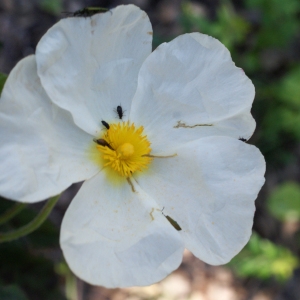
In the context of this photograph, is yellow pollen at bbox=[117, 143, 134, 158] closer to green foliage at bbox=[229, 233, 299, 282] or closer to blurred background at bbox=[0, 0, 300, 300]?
blurred background at bbox=[0, 0, 300, 300]

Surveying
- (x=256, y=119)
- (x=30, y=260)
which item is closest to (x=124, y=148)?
(x=30, y=260)

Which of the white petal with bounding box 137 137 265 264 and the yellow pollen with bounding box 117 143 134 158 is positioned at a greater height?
the yellow pollen with bounding box 117 143 134 158

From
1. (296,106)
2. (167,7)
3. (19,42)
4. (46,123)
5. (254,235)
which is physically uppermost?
(46,123)

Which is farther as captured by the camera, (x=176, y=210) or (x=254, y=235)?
(x=254, y=235)

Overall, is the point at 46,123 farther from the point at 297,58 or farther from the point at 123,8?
the point at 297,58

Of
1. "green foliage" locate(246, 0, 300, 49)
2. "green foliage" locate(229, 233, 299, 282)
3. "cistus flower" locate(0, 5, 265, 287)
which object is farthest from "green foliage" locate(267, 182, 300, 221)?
"cistus flower" locate(0, 5, 265, 287)

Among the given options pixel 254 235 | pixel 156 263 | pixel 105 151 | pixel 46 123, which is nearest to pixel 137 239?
pixel 156 263

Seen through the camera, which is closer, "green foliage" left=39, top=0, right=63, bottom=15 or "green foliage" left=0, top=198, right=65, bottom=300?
"green foliage" left=0, top=198, right=65, bottom=300
